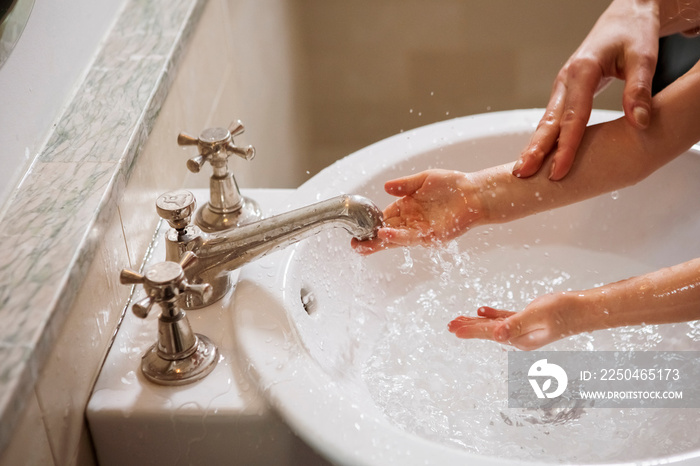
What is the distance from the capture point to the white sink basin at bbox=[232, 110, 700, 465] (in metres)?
0.66

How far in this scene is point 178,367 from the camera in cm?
67

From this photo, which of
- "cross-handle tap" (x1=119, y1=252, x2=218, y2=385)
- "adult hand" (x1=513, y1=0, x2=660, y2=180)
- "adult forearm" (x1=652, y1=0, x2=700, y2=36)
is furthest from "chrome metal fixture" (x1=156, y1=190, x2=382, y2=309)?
"adult forearm" (x1=652, y1=0, x2=700, y2=36)

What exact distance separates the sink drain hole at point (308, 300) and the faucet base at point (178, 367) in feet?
Answer: 0.49

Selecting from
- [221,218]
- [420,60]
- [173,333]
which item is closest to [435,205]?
[221,218]

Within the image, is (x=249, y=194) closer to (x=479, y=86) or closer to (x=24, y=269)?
(x=24, y=269)

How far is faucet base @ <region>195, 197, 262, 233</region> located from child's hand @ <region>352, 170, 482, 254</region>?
0.16m

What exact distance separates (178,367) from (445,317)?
0.37 m

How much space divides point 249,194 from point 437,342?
0.30m

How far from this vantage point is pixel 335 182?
91cm

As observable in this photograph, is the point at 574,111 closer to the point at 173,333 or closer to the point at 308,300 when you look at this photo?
the point at 308,300

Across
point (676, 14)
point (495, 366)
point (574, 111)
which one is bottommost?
point (495, 366)

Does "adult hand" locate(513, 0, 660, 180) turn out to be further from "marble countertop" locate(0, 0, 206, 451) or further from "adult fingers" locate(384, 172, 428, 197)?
"marble countertop" locate(0, 0, 206, 451)

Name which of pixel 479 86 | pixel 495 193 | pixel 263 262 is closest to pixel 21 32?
pixel 263 262

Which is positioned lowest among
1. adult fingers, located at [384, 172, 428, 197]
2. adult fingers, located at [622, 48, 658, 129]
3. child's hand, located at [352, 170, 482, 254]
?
child's hand, located at [352, 170, 482, 254]
